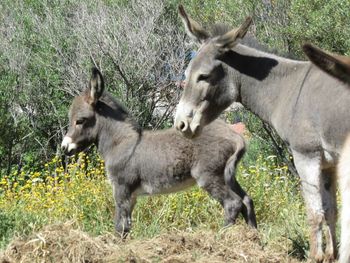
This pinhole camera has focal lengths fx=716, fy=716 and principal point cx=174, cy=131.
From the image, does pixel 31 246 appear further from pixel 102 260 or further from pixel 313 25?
pixel 313 25

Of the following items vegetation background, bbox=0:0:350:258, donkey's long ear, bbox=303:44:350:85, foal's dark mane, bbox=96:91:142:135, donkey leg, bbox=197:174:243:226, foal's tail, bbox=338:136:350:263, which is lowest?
vegetation background, bbox=0:0:350:258

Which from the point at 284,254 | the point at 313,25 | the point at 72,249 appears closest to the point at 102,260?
the point at 72,249

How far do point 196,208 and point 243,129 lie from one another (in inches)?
240

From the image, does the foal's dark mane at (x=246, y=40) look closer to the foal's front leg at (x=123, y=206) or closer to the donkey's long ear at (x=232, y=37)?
the donkey's long ear at (x=232, y=37)

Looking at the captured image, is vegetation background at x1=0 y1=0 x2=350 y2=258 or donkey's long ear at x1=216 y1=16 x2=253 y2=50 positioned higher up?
donkey's long ear at x1=216 y1=16 x2=253 y2=50

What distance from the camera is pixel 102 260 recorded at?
5332mm

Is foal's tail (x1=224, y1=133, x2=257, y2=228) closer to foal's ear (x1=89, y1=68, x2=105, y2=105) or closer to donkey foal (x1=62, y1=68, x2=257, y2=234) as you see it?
donkey foal (x1=62, y1=68, x2=257, y2=234)

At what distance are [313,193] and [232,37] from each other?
5.15 feet

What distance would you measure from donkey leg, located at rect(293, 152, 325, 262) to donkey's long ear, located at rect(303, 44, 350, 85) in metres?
3.00

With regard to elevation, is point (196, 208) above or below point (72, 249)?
below

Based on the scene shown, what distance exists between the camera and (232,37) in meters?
6.42

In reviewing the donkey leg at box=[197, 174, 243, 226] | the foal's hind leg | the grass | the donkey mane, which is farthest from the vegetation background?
the foal's hind leg

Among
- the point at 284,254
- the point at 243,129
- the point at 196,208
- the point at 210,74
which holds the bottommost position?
the point at 243,129

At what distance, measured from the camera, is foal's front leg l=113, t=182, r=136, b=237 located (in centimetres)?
781
